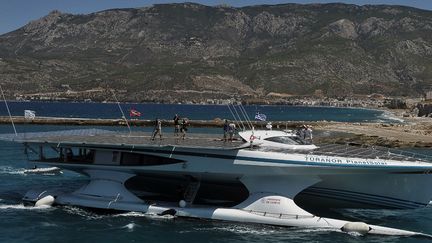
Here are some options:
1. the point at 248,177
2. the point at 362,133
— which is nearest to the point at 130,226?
the point at 248,177

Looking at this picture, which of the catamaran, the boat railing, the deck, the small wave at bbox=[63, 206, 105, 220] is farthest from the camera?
the deck

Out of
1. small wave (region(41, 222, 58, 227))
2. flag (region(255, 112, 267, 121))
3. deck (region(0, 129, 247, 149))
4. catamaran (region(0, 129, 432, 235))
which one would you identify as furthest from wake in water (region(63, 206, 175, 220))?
flag (region(255, 112, 267, 121))

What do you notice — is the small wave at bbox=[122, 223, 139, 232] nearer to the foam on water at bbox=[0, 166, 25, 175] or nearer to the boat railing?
the boat railing

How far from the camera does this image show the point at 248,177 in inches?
1062

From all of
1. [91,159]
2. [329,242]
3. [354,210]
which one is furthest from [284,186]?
[91,159]

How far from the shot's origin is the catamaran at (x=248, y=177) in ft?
85.7

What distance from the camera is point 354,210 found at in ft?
99.9

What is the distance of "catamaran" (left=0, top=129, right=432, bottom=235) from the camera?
26109mm

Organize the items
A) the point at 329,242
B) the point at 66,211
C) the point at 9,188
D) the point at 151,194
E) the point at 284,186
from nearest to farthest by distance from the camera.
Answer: the point at 329,242 < the point at 284,186 < the point at 66,211 < the point at 151,194 < the point at 9,188

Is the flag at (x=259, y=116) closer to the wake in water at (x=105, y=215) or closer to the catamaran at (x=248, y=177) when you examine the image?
the catamaran at (x=248, y=177)

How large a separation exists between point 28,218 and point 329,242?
13.6m

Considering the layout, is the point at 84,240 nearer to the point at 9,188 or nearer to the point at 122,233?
the point at 122,233

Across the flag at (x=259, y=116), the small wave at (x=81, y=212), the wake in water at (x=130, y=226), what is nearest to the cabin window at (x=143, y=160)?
the small wave at (x=81, y=212)

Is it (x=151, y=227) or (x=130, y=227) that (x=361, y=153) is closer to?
(x=151, y=227)
